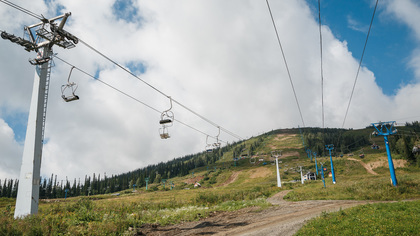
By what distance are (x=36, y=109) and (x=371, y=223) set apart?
27389 millimetres

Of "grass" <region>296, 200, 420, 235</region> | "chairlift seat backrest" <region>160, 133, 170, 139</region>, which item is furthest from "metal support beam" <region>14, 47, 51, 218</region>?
"grass" <region>296, 200, 420, 235</region>

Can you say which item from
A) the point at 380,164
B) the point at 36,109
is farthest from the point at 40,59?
the point at 380,164

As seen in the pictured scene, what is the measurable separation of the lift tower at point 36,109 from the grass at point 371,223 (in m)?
21.6

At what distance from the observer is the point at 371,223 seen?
13.1 metres

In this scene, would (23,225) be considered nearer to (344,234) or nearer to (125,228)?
(125,228)

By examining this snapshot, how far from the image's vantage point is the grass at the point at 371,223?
11701 millimetres

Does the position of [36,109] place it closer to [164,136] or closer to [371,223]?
[164,136]

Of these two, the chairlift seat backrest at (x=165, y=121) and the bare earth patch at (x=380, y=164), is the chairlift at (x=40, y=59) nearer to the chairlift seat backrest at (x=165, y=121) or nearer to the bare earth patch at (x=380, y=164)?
the chairlift seat backrest at (x=165, y=121)

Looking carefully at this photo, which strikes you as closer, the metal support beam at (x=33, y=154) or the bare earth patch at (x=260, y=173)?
the metal support beam at (x=33, y=154)

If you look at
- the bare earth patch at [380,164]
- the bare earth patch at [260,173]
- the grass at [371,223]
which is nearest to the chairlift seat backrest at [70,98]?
the grass at [371,223]

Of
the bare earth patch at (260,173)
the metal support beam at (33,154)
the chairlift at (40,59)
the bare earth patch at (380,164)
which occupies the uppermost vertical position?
the chairlift at (40,59)

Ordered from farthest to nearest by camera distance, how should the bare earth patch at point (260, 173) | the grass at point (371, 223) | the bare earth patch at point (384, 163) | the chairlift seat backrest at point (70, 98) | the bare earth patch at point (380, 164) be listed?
the bare earth patch at point (260, 173), the bare earth patch at point (380, 164), the bare earth patch at point (384, 163), the chairlift seat backrest at point (70, 98), the grass at point (371, 223)

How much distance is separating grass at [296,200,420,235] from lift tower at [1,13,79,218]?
21.6m

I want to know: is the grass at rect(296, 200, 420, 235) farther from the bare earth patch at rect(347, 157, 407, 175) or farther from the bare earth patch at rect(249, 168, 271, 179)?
the bare earth patch at rect(249, 168, 271, 179)
